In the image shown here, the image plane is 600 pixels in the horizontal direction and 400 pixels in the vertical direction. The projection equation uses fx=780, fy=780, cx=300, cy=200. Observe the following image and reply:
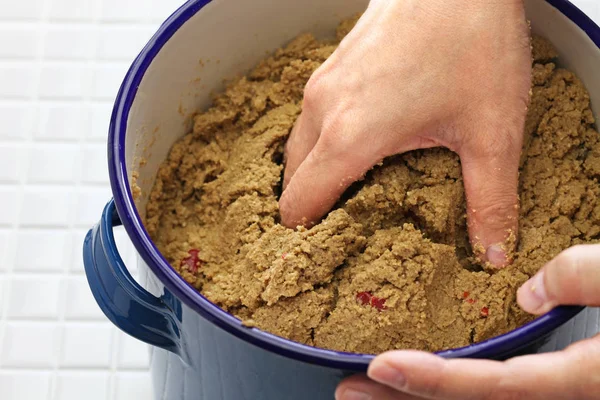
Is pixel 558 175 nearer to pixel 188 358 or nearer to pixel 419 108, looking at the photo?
pixel 419 108

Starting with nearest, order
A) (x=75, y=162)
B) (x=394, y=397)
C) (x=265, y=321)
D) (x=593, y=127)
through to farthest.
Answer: (x=394, y=397), (x=265, y=321), (x=593, y=127), (x=75, y=162)

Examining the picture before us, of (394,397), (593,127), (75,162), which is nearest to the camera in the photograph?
(394,397)

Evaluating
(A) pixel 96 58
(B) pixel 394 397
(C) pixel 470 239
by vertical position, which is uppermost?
(A) pixel 96 58

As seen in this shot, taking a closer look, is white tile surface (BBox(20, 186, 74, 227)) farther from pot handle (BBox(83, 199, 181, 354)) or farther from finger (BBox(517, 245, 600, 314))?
finger (BBox(517, 245, 600, 314))

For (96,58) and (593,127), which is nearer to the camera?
(593,127)

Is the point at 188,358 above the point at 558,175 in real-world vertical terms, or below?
below

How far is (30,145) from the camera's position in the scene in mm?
1347

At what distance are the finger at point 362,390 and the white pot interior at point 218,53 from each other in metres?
0.36

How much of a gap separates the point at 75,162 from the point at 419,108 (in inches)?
27.5

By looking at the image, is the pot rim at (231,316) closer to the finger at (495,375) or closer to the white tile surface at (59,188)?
the finger at (495,375)

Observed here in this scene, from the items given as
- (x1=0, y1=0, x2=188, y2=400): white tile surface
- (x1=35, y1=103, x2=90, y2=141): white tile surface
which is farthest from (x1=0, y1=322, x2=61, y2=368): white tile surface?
(x1=35, y1=103, x2=90, y2=141): white tile surface

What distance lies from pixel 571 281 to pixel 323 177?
308 mm

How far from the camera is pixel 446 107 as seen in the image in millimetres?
877

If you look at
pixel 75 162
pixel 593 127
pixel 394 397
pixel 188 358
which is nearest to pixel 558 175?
pixel 593 127
